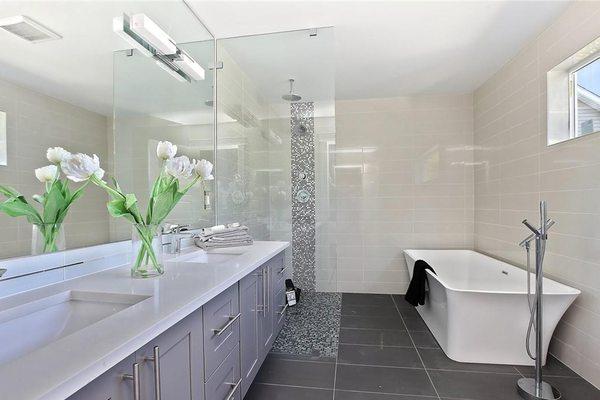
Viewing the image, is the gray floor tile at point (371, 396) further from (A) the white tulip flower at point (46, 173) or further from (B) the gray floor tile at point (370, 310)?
(A) the white tulip flower at point (46, 173)

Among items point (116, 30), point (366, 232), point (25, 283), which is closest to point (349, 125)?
point (366, 232)

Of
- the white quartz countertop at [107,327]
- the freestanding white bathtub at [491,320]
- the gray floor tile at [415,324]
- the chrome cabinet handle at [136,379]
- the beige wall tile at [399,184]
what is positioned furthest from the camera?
the beige wall tile at [399,184]

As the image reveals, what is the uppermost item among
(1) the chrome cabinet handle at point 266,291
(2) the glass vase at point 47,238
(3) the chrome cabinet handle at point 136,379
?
(2) the glass vase at point 47,238

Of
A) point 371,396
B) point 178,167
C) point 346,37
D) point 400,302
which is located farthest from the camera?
point 400,302

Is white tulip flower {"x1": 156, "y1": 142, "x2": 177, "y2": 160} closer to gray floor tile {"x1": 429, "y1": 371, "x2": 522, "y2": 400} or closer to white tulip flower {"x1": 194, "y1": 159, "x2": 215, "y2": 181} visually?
white tulip flower {"x1": 194, "y1": 159, "x2": 215, "y2": 181}

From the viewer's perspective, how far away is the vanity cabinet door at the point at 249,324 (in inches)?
65.1

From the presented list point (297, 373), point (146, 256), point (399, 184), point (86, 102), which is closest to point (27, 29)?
point (86, 102)

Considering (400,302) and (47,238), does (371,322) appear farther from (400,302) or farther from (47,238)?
(47,238)

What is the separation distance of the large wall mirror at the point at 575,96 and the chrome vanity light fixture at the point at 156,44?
2.75 metres

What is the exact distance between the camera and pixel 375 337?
9.11 ft

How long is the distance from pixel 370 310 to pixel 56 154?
3.21 meters

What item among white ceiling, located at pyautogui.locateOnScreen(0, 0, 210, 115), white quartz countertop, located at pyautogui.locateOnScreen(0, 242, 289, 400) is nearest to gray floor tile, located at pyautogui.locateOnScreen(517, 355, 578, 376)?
white quartz countertop, located at pyautogui.locateOnScreen(0, 242, 289, 400)

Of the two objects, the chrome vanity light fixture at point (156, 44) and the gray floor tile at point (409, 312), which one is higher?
the chrome vanity light fixture at point (156, 44)

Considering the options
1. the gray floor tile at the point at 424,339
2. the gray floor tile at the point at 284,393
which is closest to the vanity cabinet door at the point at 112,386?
the gray floor tile at the point at 284,393
